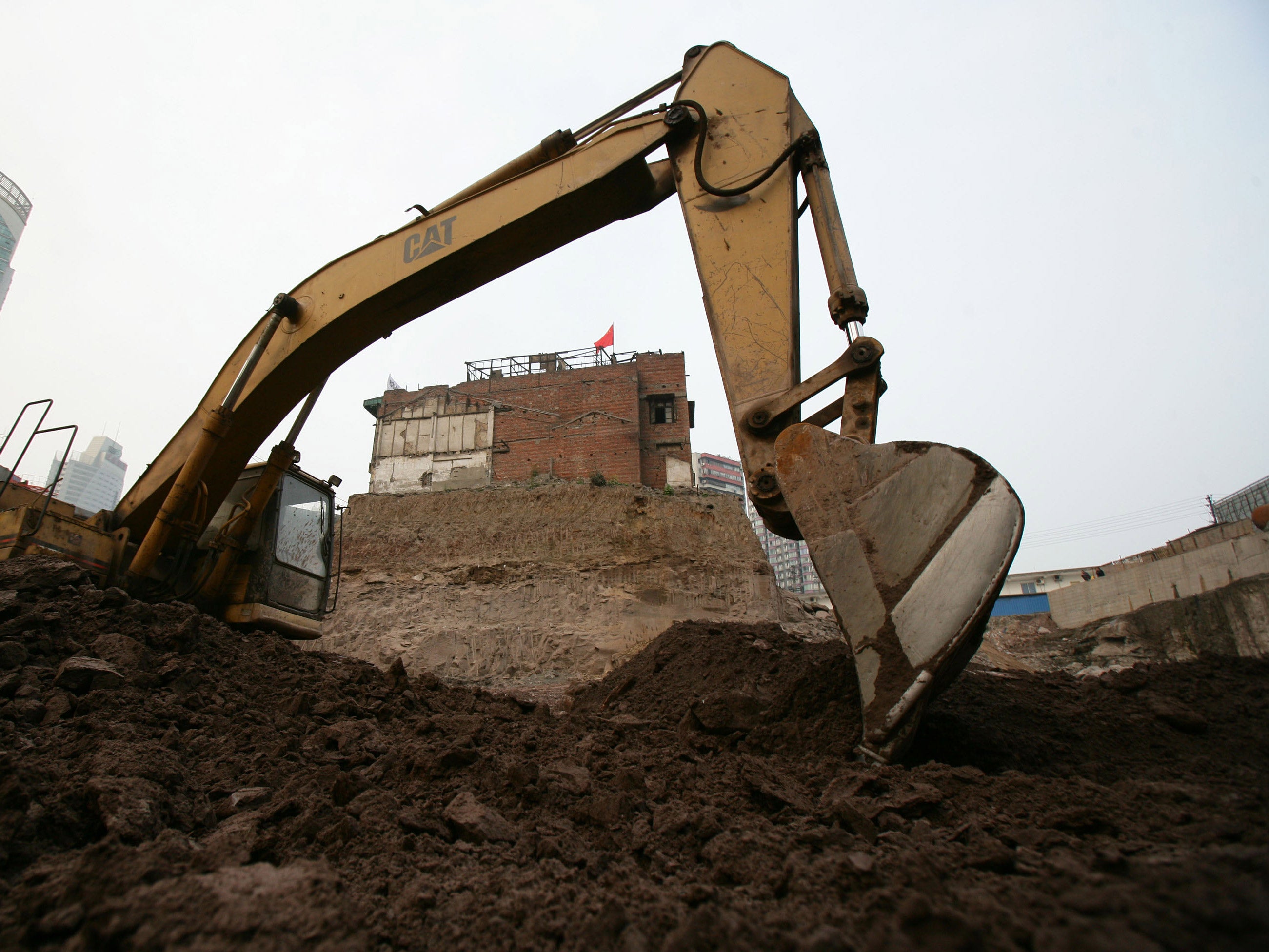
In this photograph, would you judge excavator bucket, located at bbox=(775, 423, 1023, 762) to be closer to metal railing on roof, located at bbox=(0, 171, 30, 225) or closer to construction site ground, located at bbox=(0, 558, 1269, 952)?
construction site ground, located at bbox=(0, 558, 1269, 952)

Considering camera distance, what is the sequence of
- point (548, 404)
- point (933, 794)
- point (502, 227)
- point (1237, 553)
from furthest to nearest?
point (548, 404)
point (1237, 553)
point (502, 227)
point (933, 794)

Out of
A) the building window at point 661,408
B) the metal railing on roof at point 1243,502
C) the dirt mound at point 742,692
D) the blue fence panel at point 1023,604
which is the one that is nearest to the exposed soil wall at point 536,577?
the dirt mound at point 742,692

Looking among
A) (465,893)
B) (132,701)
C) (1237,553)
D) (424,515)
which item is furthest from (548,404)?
(465,893)

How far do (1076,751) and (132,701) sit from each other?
177 inches

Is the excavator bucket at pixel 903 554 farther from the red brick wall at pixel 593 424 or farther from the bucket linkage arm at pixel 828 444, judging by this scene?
the red brick wall at pixel 593 424

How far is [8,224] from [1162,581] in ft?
207

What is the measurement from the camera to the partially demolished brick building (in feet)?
72.3

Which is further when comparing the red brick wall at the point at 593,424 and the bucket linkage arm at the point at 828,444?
the red brick wall at the point at 593,424

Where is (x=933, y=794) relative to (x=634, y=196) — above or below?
below

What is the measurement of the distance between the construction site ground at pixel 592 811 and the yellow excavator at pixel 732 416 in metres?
0.62

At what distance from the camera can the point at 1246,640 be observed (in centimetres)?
947

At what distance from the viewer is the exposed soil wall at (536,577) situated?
39.9ft

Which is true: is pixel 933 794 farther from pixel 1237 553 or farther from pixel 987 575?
pixel 1237 553

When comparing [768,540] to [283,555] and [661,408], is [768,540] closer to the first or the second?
[661,408]
